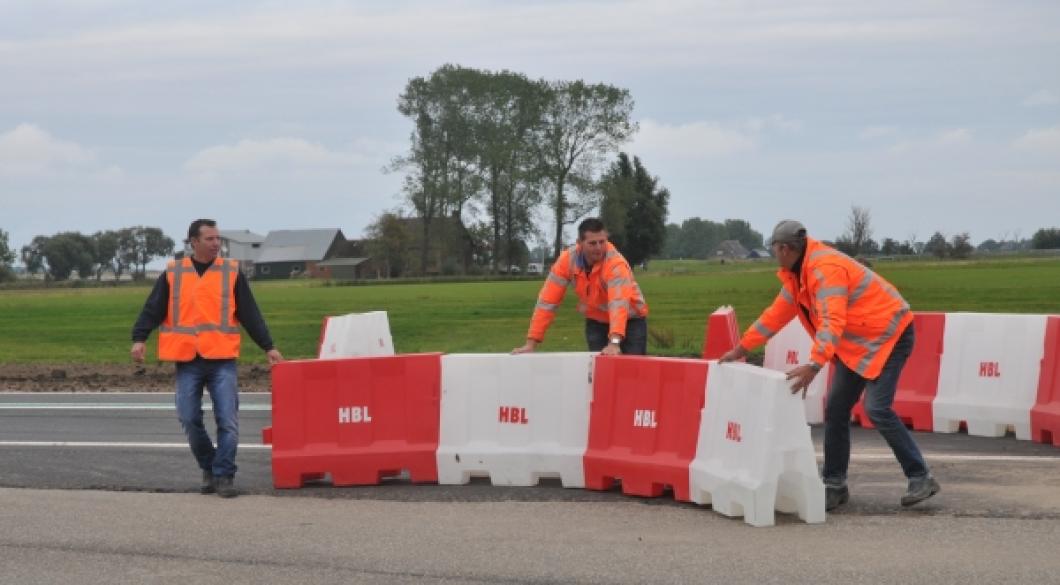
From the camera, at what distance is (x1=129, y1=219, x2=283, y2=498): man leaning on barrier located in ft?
33.2

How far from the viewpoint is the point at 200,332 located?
399 inches

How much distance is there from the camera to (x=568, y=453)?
394 inches

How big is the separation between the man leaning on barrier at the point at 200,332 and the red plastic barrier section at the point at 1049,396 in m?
6.32

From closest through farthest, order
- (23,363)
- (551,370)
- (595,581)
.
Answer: (595,581)
(551,370)
(23,363)

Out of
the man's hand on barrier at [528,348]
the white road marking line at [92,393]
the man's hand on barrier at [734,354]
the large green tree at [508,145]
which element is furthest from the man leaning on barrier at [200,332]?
the large green tree at [508,145]

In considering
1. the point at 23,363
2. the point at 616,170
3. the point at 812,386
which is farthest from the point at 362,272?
the point at 812,386

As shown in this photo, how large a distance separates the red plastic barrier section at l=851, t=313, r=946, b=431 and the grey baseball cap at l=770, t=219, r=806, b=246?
483 centimetres

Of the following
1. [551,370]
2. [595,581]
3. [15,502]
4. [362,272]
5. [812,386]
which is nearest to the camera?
[595,581]

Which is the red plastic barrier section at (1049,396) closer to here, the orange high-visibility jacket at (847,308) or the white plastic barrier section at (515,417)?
the orange high-visibility jacket at (847,308)

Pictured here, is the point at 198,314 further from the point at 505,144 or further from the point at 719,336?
the point at 505,144

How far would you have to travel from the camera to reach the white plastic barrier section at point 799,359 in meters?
14.2

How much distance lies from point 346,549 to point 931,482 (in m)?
3.56

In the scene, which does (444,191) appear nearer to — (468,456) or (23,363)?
(23,363)

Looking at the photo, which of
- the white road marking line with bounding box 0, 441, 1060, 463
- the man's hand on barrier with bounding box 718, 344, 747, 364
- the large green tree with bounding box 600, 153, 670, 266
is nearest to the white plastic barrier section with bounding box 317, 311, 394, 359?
the white road marking line with bounding box 0, 441, 1060, 463
